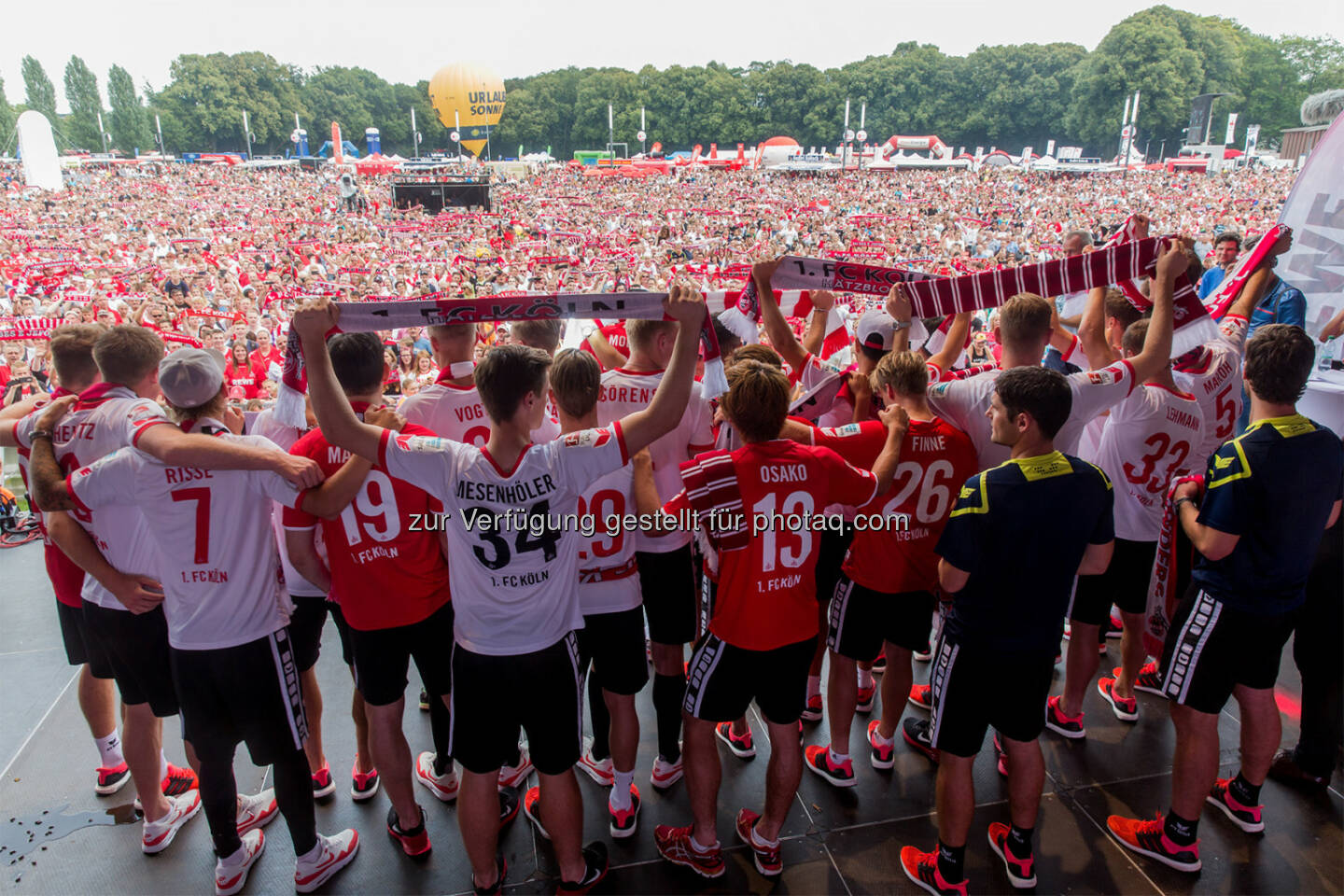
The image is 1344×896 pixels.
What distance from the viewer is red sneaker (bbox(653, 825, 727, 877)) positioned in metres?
2.88

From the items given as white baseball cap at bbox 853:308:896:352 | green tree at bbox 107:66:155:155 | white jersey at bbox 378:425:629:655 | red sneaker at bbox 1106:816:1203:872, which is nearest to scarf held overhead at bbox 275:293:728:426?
white jersey at bbox 378:425:629:655

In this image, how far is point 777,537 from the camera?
263 cm

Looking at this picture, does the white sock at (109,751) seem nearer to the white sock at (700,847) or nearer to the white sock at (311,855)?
the white sock at (311,855)

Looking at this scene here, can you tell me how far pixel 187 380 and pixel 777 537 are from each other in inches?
82.6

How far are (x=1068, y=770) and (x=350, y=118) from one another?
4006 inches

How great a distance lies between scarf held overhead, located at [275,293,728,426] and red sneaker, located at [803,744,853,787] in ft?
5.94

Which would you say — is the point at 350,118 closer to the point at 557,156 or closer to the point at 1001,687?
the point at 557,156

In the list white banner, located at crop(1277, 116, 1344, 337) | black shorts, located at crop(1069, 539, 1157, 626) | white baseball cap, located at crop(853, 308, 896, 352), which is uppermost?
white banner, located at crop(1277, 116, 1344, 337)

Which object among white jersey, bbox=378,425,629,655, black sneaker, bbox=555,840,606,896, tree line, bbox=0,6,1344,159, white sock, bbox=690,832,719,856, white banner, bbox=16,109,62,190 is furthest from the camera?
tree line, bbox=0,6,1344,159

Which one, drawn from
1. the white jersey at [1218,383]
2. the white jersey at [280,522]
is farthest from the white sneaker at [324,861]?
the white jersey at [1218,383]

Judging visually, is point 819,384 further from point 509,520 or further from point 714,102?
point 714,102

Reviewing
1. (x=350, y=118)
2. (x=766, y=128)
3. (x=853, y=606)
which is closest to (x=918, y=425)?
(x=853, y=606)

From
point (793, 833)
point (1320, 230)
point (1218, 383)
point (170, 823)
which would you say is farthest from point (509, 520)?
point (1320, 230)

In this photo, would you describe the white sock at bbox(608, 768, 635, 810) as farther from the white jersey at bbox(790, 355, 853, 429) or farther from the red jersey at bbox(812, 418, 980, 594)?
the white jersey at bbox(790, 355, 853, 429)
